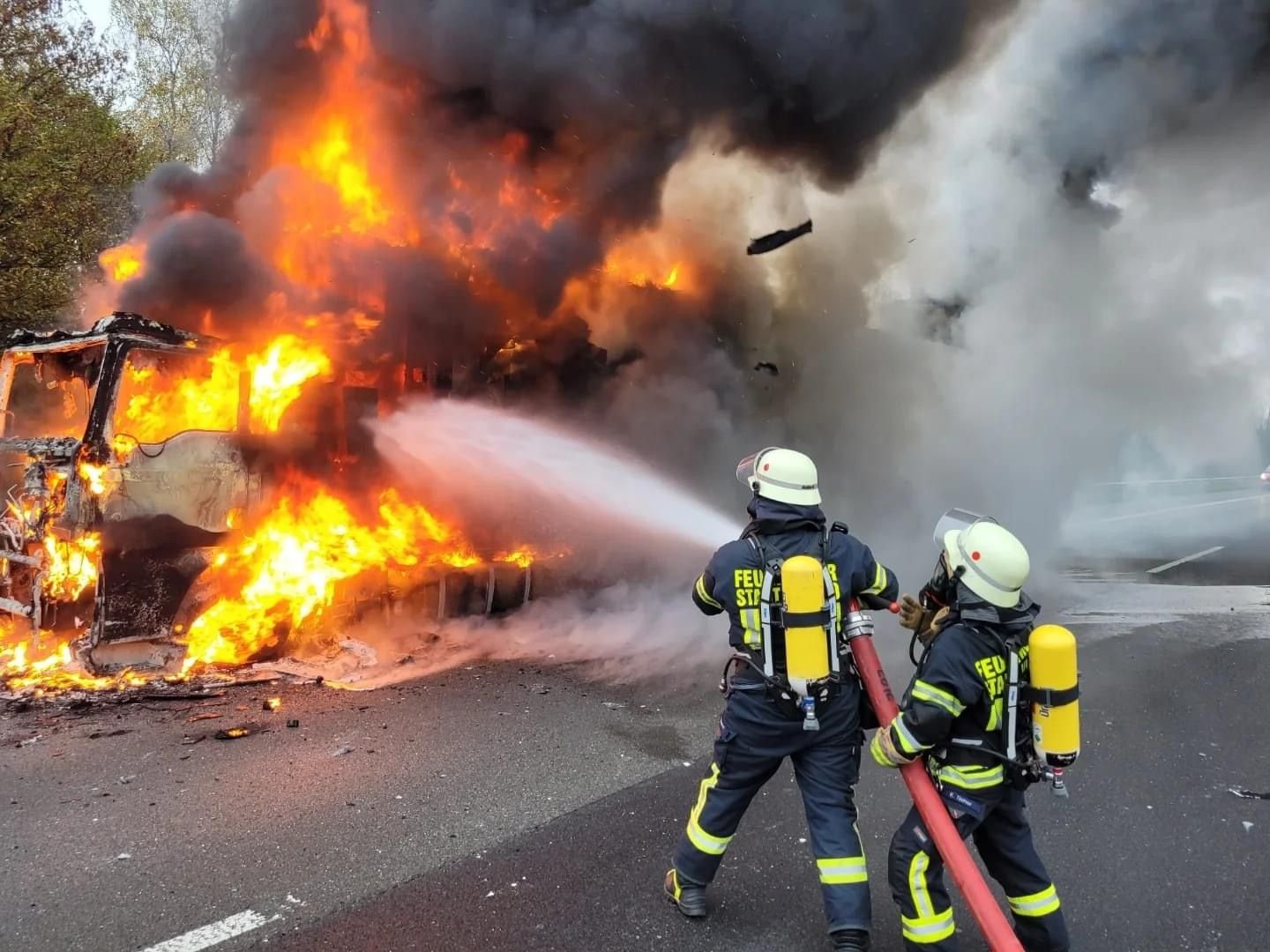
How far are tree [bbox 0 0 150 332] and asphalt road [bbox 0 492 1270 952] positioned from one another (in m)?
8.49

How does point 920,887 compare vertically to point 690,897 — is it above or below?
above

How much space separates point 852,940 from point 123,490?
4868mm

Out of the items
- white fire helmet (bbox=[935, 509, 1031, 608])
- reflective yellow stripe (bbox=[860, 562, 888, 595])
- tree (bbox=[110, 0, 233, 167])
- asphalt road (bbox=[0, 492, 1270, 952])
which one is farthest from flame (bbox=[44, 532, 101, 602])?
tree (bbox=[110, 0, 233, 167])

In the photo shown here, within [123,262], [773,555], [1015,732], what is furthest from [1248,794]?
[123,262]

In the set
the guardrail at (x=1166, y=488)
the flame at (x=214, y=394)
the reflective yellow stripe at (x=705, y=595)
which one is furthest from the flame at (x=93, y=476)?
the guardrail at (x=1166, y=488)

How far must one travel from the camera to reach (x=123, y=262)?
23.0ft

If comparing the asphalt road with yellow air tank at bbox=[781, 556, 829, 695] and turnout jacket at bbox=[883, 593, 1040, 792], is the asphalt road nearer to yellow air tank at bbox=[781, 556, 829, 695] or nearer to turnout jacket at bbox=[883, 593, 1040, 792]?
turnout jacket at bbox=[883, 593, 1040, 792]

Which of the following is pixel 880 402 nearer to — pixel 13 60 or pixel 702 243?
pixel 702 243

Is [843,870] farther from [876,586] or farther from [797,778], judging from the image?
[876,586]

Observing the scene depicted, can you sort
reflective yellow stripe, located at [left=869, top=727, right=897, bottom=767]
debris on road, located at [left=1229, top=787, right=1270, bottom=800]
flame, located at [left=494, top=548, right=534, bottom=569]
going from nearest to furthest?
1. reflective yellow stripe, located at [left=869, top=727, right=897, bottom=767]
2. debris on road, located at [left=1229, top=787, right=1270, bottom=800]
3. flame, located at [left=494, top=548, right=534, bottom=569]

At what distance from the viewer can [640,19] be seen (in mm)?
7449

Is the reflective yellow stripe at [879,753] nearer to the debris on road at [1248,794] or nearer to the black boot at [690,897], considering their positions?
the black boot at [690,897]

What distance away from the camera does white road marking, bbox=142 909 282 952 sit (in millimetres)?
2523

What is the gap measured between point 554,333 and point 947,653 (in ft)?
21.6
